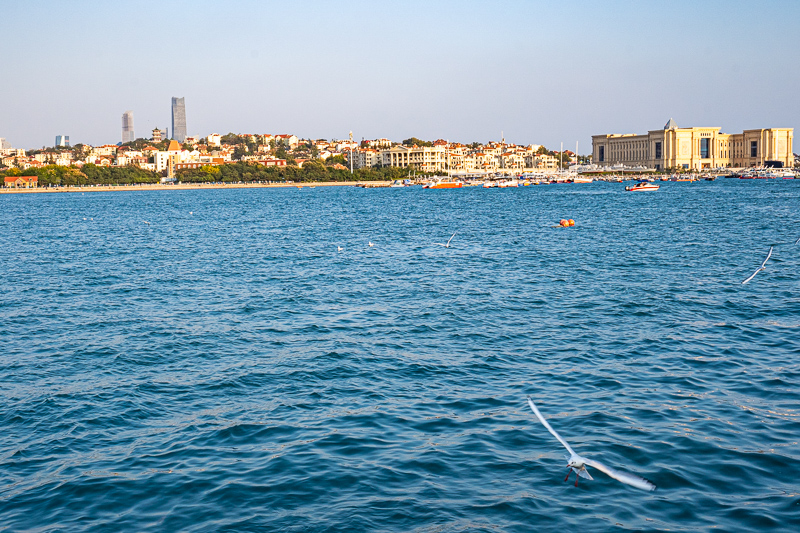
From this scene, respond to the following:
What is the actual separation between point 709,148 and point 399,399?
200026mm

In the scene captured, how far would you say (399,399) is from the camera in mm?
10289

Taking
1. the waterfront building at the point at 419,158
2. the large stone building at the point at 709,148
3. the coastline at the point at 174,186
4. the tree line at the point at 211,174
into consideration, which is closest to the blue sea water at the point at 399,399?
the coastline at the point at 174,186

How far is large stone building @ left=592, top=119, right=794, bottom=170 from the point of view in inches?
7298

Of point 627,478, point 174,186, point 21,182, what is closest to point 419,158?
point 174,186

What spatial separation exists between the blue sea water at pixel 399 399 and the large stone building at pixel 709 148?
174572 mm

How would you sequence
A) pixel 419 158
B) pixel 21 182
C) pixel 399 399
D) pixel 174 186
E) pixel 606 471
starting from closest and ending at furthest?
1. pixel 606 471
2. pixel 399 399
3. pixel 21 182
4. pixel 174 186
5. pixel 419 158

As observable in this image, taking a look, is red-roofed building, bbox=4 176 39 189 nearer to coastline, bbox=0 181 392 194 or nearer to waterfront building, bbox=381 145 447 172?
coastline, bbox=0 181 392 194

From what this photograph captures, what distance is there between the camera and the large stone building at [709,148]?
185375mm

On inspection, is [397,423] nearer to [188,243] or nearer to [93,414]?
[93,414]

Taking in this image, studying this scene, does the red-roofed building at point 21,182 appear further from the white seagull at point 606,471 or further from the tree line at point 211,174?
the white seagull at point 606,471

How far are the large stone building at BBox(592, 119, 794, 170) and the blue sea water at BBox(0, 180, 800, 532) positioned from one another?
573ft

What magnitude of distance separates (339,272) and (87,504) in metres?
16.3

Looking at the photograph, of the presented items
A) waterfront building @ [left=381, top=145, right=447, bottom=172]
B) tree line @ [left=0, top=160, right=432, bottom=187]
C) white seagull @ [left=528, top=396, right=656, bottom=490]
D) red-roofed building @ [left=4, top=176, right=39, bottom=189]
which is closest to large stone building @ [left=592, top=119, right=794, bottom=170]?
waterfront building @ [left=381, top=145, right=447, bottom=172]

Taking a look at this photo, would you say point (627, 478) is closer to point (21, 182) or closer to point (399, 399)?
point (399, 399)
